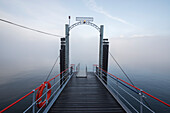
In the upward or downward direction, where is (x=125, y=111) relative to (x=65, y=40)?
downward

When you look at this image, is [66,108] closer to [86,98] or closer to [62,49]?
[86,98]

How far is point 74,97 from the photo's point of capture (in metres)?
4.40

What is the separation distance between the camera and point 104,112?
3.24m

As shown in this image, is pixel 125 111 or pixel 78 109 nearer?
pixel 125 111

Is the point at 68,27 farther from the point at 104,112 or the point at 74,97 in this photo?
the point at 104,112

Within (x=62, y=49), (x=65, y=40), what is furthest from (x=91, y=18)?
(x=62, y=49)

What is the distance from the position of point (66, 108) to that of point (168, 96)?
2436 cm

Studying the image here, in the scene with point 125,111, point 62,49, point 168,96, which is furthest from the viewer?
point 168,96

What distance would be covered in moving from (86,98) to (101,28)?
673cm

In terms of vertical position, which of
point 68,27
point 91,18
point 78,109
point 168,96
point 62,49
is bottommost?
point 168,96

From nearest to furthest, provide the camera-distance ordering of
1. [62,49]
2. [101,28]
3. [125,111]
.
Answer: [125,111] < [62,49] < [101,28]

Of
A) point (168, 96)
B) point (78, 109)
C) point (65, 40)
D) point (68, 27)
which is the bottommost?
point (168, 96)

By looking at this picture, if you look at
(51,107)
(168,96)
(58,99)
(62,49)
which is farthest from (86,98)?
(168,96)

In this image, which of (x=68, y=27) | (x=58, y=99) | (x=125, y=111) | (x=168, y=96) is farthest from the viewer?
(x=168, y=96)
